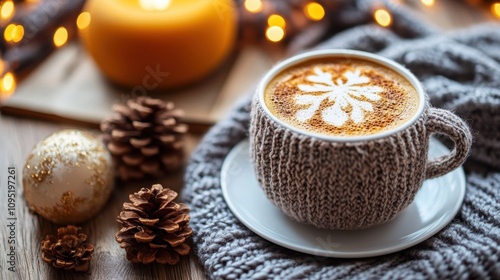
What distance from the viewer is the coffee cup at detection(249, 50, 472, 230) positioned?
2.03 feet

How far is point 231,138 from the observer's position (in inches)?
32.8

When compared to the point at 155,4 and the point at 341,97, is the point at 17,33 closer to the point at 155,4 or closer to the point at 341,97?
the point at 155,4

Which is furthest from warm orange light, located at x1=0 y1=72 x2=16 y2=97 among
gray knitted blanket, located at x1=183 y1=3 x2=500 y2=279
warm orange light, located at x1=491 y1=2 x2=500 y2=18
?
warm orange light, located at x1=491 y1=2 x2=500 y2=18

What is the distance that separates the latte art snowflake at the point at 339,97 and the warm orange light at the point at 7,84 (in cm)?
49

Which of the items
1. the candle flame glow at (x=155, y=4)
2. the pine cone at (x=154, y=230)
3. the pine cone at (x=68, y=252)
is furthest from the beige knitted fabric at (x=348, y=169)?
the candle flame glow at (x=155, y=4)

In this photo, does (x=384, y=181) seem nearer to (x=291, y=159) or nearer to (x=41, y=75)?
(x=291, y=159)

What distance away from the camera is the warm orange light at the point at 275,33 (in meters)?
1.06

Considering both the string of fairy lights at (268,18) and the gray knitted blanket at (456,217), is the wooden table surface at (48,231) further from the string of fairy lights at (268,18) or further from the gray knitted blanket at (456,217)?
the string of fairy lights at (268,18)

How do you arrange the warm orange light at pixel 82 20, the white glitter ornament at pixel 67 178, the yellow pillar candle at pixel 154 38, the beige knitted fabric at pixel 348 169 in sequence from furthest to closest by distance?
1. the warm orange light at pixel 82 20
2. the yellow pillar candle at pixel 154 38
3. the white glitter ornament at pixel 67 178
4. the beige knitted fabric at pixel 348 169

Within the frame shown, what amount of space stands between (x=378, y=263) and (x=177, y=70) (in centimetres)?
44

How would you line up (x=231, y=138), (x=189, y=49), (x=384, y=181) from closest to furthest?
1. (x=384, y=181)
2. (x=231, y=138)
3. (x=189, y=49)

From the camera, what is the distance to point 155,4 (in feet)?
3.11

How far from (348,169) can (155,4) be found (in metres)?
0.47

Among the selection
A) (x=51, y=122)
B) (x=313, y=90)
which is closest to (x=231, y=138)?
(x=313, y=90)
